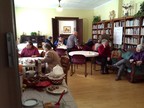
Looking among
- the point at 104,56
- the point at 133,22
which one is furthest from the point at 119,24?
the point at 104,56

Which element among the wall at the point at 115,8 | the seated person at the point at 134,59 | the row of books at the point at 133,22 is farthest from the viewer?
the wall at the point at 115,8

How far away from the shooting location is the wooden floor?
282cm

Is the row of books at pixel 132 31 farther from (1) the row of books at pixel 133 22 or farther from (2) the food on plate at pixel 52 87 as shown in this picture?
(2) the food on plate at pixel 52 87

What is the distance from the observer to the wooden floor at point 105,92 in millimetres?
2824

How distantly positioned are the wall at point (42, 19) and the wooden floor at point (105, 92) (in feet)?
15.3

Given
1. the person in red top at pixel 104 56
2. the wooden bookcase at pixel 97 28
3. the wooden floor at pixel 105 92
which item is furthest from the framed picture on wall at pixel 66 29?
the wooden floor at pixel 105 92

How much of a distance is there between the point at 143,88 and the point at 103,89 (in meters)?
0.97

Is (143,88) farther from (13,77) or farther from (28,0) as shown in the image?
(28,0)

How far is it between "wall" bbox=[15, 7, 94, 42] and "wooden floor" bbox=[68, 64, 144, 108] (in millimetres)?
4658

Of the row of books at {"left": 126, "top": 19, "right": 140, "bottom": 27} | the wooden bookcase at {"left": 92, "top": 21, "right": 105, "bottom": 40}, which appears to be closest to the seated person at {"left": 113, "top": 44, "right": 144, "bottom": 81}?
the row of books at {"left": 126, "top": 19, "right": 140, "bottom": 27}

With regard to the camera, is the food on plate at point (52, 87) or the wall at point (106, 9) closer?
the food on plate at point (52, 87)

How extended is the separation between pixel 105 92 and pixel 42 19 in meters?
6.12

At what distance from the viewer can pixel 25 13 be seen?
7.98 meters

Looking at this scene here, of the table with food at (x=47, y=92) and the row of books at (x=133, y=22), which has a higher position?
the row of books at (x=133, y=22)
